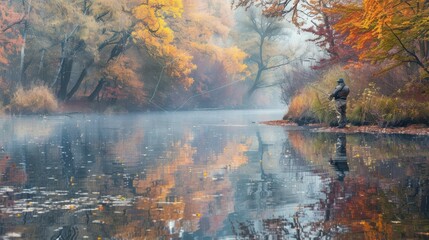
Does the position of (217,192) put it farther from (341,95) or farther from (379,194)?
(341,95)

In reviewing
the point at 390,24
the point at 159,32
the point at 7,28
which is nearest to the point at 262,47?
the point at 159,32

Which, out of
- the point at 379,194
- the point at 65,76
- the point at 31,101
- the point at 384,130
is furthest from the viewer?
the point at 65,76

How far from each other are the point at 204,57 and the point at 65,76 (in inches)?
885

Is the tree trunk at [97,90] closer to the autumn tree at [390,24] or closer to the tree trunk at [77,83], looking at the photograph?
the tree trunk at [77,83]

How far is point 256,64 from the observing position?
9269 cm

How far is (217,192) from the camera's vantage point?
12586mm

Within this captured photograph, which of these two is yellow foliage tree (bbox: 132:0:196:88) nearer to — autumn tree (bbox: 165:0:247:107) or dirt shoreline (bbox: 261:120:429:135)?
autumn tree (bbox: 165:0:247:107)

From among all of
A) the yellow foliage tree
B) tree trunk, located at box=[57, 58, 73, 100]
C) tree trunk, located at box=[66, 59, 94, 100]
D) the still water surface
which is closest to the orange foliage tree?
tree trunk, located at box=[57, 58, 73, 100]

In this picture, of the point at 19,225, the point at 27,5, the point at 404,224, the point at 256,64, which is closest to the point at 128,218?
the point at 19,225

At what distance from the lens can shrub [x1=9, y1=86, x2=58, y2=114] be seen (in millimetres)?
52844

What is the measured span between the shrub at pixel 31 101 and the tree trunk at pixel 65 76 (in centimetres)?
585

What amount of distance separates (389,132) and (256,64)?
208 ft

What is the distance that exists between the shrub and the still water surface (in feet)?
100.0

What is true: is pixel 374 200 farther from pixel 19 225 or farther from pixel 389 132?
pixel 389 132
